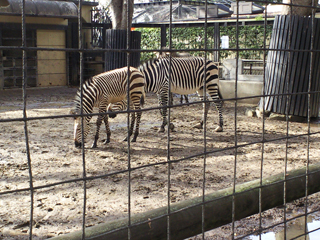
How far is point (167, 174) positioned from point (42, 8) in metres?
11.0

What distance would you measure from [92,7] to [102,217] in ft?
A: 48.1

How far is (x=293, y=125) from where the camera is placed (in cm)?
858

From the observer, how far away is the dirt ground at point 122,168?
13.1 ft

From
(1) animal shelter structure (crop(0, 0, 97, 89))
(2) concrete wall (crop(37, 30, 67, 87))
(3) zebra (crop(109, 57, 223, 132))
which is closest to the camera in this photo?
(3) zebra (crop(109, 57, 223, 132))

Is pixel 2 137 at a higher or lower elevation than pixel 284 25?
lower

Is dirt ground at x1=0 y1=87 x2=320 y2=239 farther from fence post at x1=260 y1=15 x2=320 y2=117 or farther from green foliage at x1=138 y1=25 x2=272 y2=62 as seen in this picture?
green foliage at x1=138 y1=25 x2=272 y2=62

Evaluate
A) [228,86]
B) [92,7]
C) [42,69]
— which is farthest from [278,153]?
[92,7]

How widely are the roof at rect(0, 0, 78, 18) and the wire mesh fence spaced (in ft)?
13.1

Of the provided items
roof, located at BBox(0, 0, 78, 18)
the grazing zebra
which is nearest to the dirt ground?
the grazing zebra

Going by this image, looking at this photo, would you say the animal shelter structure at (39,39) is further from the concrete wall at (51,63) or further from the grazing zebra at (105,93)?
the grazing zebra at (105,93)

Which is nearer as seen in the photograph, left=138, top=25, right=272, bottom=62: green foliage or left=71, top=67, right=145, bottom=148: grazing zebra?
left=71, top=67, right=145, bottom=148: grazing zebra

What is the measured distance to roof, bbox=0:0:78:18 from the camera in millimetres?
13019

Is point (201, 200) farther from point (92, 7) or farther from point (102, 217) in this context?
point (92, 7)

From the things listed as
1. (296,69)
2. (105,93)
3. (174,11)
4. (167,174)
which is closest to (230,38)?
(296,69)
